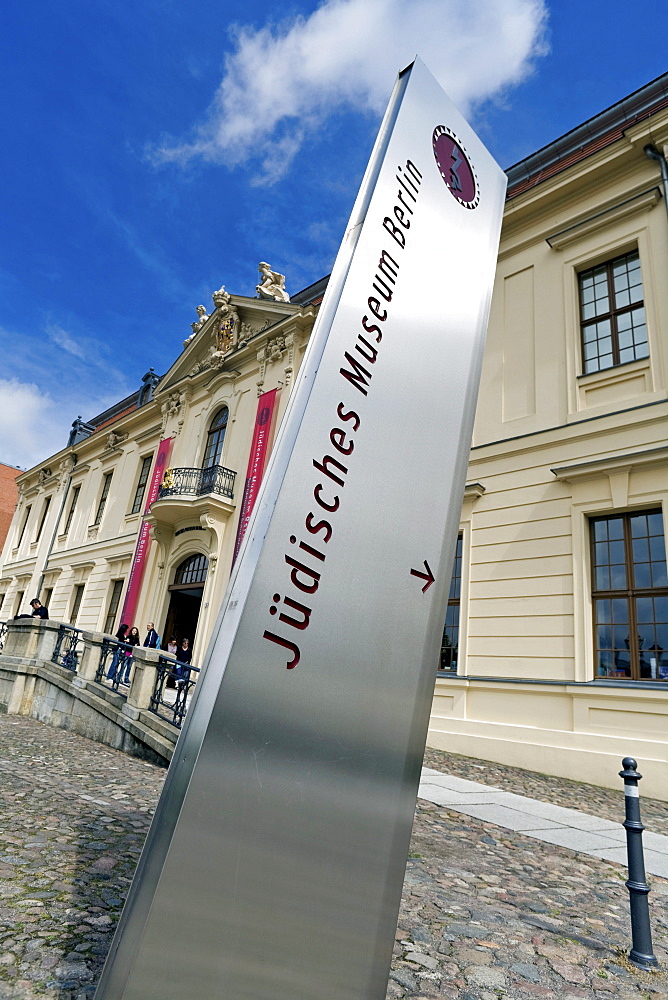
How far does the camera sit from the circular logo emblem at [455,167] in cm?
227

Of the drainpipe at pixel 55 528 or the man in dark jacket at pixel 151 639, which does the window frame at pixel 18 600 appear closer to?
the drainpipe at pixel 55 528

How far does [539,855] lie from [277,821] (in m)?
4.30

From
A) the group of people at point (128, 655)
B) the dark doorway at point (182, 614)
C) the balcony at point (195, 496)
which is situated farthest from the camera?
the dark doorway at point (182, 614)

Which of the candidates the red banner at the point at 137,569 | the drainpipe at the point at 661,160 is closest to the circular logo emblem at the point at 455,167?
the drainpipe at the point at 661,160

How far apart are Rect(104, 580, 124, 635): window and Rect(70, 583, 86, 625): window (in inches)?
92.9

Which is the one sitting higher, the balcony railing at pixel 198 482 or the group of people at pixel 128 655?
the balcony railing at pixel 198 482

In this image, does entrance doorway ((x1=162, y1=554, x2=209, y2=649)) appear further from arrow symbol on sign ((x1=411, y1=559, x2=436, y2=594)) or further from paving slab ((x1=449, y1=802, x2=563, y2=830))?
arrow symbol on sign ((x1=411, y1=559, x2=436, y2=594))

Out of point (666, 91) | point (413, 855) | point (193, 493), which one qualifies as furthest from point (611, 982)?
point (193, 493)

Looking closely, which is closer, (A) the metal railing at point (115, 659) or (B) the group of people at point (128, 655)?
(B) the group of people at point (128, 655)

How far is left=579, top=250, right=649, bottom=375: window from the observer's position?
10133mm

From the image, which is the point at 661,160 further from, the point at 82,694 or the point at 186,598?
the point at 186,598

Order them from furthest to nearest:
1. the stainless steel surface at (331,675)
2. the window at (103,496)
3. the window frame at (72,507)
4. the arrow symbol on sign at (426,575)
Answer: the window frame at (72,507) < the window at (103,496) < the arrow symbol on sign at (426,575) < the stainless steel surface at (331,675)

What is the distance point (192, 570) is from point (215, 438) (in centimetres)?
459

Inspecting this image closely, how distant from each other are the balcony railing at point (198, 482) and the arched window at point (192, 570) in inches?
76.9
